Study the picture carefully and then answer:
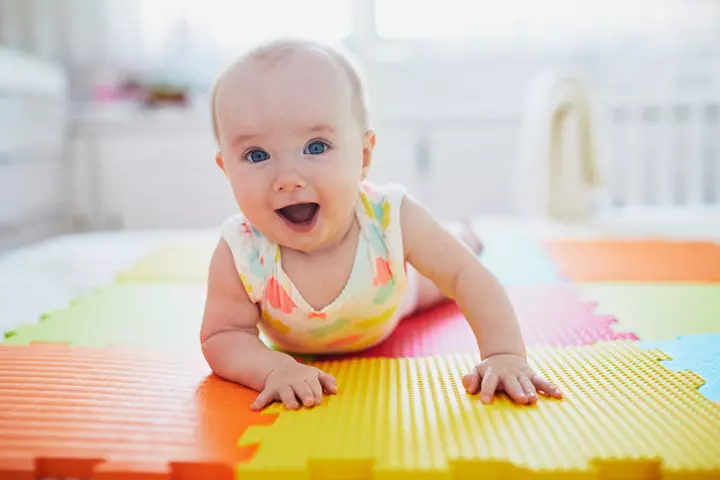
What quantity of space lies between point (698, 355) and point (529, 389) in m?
0.27

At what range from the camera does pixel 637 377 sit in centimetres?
74

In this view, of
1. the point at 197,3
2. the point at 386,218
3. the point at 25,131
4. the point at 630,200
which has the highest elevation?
the point at 197,3

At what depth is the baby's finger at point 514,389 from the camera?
669 millimetres

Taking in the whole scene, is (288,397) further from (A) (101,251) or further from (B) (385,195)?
(A) (101,251)

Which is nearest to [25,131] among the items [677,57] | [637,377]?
[637,377]

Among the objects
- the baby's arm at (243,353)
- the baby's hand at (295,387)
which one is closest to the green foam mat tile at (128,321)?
the baby's arm at (243,353)

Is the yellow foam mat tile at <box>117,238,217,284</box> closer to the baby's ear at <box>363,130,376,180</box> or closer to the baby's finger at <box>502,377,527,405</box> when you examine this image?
the baby's ear at <box>363,130,376,180</box>

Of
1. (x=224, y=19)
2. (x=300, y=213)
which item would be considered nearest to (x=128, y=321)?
(x=300, y=213)

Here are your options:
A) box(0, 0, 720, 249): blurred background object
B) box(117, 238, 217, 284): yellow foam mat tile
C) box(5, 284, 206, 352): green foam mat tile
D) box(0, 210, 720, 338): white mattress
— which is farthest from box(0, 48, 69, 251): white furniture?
box(5, 284, 206, 352): green foam mat tile

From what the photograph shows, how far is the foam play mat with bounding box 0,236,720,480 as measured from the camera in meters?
0.55

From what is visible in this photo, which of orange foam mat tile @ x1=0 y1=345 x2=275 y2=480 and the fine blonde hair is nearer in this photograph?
orange foam mat tile @ x1=0 y1=345 x2=275 y2=480

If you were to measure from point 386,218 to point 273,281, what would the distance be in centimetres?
16

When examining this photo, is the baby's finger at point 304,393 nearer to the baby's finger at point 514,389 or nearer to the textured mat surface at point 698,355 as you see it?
the baby's finger at point 514,389

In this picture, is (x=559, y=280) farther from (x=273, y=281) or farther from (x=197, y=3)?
(x=197, y=3)
